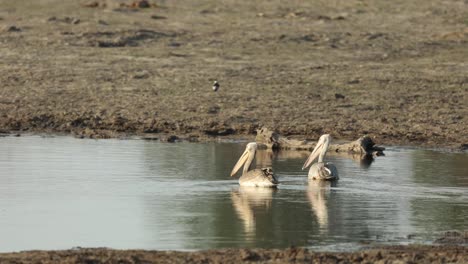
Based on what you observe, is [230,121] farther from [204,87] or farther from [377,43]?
[377,43]

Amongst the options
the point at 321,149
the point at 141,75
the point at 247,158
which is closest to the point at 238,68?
the point at 141,75

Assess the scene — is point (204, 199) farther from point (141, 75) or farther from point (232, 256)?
point (141, 75)

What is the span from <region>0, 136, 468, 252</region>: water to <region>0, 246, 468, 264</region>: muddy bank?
1.88 ft

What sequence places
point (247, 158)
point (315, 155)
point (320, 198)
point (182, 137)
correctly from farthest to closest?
point (182, 137) < point (315, 155) < point (247, 158) < point (320, 198)

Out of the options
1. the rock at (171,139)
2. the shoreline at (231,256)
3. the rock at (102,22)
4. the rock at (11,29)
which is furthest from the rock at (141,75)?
the shoreline at (231,256)

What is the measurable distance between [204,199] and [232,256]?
152 inches

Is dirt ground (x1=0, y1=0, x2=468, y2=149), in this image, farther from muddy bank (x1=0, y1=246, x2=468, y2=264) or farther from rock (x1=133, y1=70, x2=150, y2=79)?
muddy bank (x1=0, y1=246, x2=468, y2=264)

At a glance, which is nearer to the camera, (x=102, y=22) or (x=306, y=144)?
(x=306, y=144)

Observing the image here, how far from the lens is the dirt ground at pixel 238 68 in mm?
21172

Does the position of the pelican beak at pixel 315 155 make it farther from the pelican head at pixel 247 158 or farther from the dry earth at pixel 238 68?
the dry earth at pixel 238 68

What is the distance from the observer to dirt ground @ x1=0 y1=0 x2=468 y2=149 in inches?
834

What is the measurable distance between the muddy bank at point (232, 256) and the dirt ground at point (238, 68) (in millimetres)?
9173

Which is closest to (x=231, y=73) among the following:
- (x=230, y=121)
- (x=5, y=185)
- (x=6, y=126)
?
(x=230, y=121)

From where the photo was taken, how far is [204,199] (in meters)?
14.1
